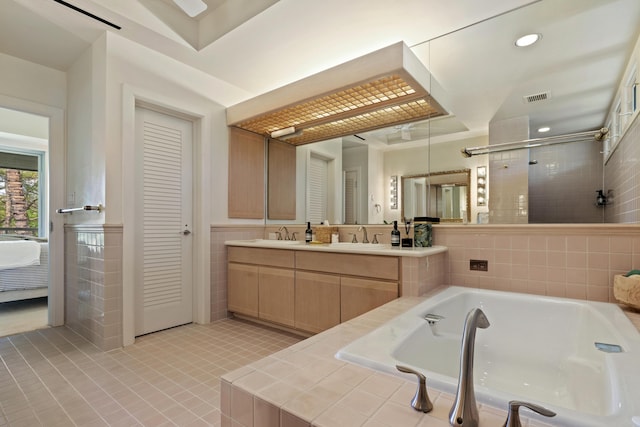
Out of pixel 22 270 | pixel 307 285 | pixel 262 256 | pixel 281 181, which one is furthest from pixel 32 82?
pixel 307 285

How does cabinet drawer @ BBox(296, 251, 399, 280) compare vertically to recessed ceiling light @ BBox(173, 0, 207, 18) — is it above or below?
below

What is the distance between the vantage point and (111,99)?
2477mm

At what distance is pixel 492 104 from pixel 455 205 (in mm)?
828

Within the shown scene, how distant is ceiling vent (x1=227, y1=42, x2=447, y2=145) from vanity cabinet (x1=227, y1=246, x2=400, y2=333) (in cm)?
133

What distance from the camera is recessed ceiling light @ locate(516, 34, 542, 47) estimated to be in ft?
7.20

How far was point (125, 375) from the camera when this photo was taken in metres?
2.03

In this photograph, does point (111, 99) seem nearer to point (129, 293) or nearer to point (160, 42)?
point (160, 42)

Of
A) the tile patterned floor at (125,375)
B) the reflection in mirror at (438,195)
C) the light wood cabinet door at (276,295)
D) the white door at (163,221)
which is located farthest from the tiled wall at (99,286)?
the reflection in mirror at (438,195)

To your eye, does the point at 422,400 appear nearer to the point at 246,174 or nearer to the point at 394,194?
the point at 394,194

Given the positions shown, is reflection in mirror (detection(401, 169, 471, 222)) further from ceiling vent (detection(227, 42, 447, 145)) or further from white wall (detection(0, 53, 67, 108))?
white wall (detection(0, 53, 67, 108))

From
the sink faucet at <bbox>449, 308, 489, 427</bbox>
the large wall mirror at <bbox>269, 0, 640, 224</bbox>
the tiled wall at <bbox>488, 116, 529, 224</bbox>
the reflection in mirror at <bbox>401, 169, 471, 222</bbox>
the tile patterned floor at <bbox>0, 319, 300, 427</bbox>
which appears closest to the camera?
the sink faucet at <bbox>449, 308, 489, 427</bbox>

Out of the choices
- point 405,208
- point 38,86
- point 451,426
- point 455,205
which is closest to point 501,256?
point 455,205

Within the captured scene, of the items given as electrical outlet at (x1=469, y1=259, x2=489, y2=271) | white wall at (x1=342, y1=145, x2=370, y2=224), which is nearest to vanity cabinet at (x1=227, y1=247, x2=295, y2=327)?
white wall at (x1=342, y1=145, x2=370, y2=224)

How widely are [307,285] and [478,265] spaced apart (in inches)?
52.9
